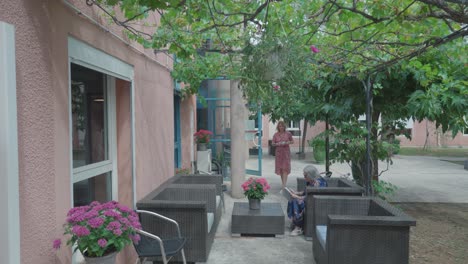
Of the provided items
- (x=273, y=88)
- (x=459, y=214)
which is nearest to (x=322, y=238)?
(x=273, y=88)

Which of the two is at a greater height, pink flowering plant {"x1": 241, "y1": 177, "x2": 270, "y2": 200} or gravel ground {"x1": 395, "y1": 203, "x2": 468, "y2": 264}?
pink flowering plant {"x1": 241, "y1": 177, "x2": 270, "y2": 200}

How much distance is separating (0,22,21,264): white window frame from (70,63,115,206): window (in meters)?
1.08

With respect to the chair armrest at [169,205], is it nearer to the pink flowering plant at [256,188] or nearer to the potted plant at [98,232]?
the pink flowering plant at [256,188]

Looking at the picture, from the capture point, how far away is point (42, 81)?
7.06ft

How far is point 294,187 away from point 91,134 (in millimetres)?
6782

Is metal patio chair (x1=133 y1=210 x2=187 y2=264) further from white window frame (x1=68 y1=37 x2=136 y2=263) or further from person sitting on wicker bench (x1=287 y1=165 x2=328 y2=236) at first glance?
person sitting on wicker bench (x1=287 y1=165 x2=328 y2=236)

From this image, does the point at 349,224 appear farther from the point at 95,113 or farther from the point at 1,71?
the point at 1,71

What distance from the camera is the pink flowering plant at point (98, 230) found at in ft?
6.81

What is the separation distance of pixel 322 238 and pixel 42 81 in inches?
119

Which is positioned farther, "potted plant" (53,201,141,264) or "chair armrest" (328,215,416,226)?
"chair armrest" (328,215,416,226)

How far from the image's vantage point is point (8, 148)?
1.76 metres

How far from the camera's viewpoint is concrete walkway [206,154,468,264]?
4.39 m

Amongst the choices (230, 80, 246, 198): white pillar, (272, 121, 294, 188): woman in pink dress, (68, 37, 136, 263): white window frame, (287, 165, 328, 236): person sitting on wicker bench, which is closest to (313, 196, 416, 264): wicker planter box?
(287, 165, 328, 236): person sitting on wicker bench

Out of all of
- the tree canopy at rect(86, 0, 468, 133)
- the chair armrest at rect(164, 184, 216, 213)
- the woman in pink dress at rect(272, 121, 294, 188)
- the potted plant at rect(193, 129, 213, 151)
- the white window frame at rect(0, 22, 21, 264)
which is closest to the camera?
the white window frame at rect(0, 22, 21, 264)
